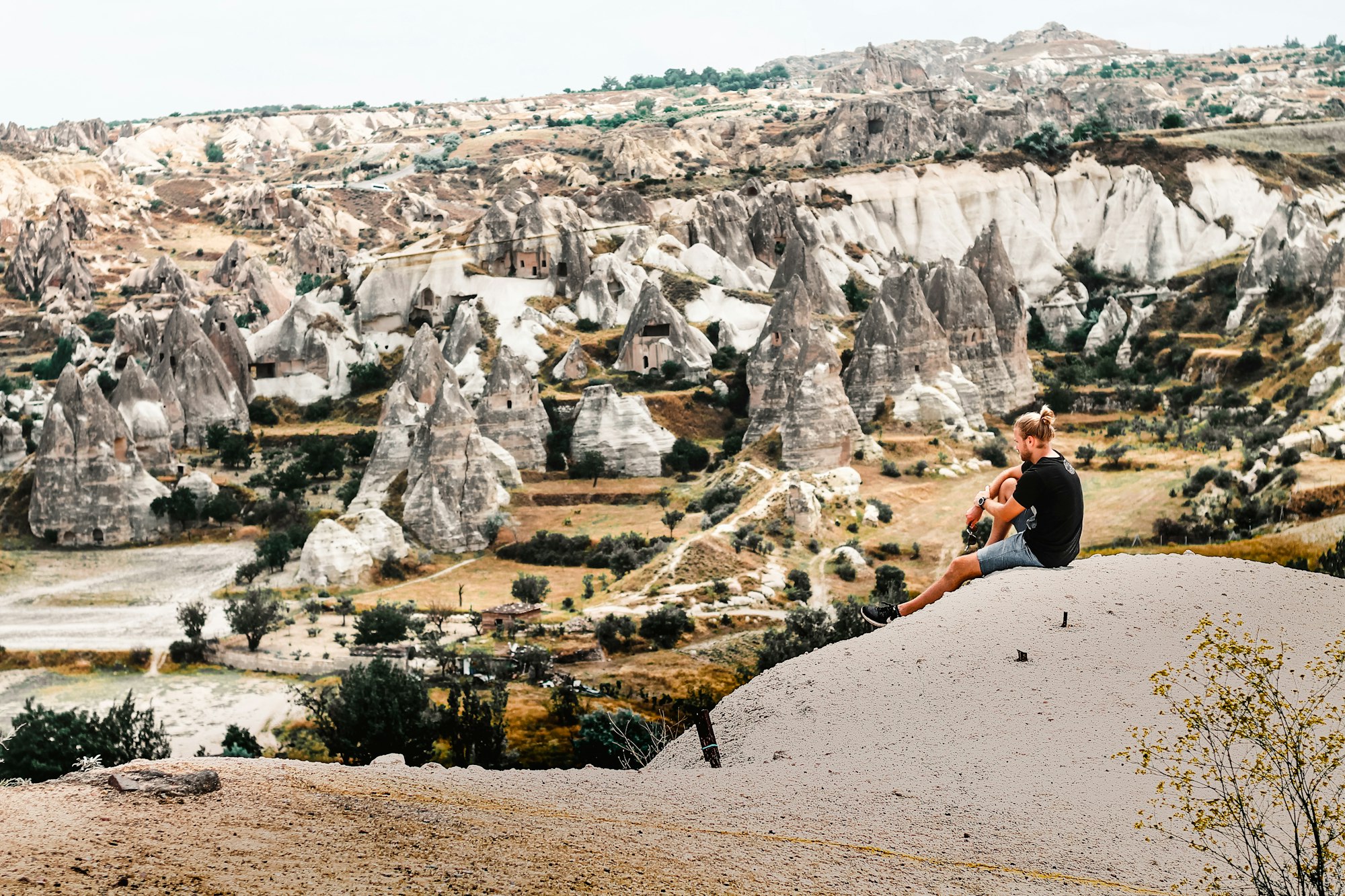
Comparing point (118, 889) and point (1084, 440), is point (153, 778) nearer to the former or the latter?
point (118, 889)

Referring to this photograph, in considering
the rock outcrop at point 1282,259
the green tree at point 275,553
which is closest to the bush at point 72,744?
the green tree at point 275,553

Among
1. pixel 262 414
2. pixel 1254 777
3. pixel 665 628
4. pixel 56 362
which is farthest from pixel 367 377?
pixel 1254 777

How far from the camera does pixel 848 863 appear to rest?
7.54 m

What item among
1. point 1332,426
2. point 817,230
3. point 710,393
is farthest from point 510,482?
point 817,230

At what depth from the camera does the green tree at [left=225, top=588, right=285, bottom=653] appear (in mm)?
28844

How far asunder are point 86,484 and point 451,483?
42.5 feet

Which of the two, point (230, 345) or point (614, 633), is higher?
point (230, 345)

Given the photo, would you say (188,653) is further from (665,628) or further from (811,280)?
(811,280)

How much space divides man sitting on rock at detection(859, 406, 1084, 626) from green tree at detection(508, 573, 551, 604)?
64.1 ft

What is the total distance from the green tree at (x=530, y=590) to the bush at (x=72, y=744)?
1034 centimetres

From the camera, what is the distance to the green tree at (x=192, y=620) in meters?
29.5

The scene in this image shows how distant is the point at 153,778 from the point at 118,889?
178 centimetres

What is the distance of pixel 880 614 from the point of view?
11.8m

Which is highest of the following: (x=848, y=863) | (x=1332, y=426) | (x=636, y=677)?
(x=848, y=863)
